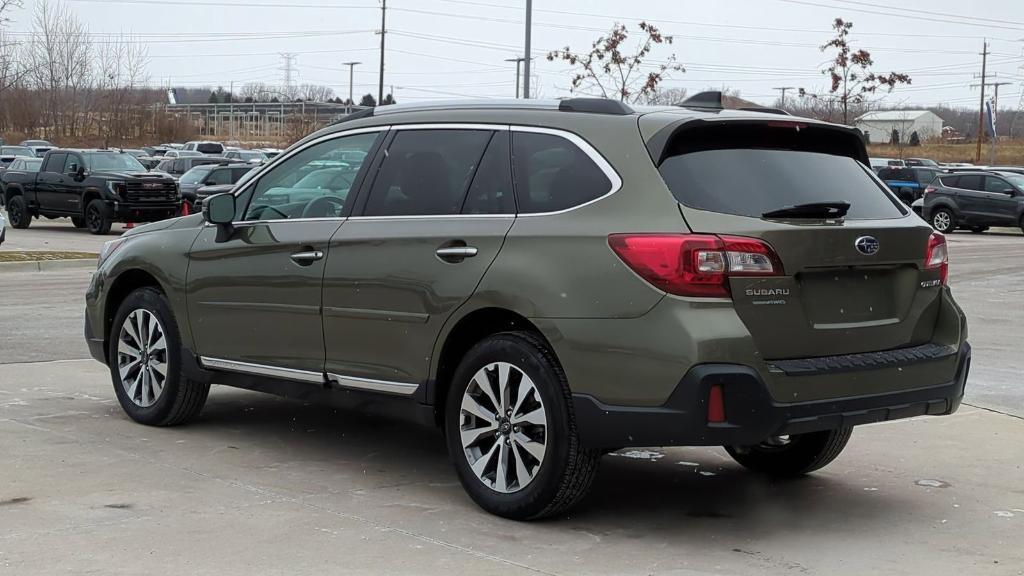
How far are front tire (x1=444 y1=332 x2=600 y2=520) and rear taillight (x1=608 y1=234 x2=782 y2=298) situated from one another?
0.62 m

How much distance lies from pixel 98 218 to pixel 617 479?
24.6m

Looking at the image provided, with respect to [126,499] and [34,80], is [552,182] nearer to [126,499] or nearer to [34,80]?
[126,499]

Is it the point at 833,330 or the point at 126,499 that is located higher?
the point at 833,330

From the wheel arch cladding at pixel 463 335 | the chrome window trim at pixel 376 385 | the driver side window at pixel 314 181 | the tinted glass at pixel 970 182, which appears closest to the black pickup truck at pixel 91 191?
the tinted glass at pixel 970 182

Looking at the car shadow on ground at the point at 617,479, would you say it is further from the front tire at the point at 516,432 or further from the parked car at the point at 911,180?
the parked car at the point at 911,180

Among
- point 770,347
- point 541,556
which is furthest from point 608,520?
point 770,347

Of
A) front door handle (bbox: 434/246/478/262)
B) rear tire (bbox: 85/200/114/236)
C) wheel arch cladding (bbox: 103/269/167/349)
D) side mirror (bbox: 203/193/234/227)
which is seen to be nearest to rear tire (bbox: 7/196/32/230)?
rear tire (bbox: 85/200/114/236)

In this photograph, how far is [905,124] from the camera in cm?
13162

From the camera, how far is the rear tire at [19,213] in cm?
3100

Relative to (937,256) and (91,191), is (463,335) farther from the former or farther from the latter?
(91,191)

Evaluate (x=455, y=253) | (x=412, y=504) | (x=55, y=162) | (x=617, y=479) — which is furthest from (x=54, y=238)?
(x=455, y=253)

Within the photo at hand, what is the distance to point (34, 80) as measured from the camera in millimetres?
80688

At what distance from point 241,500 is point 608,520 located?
5.44 feet

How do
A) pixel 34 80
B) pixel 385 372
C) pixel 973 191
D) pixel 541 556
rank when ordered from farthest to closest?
pixel 34 80, pixel 973 191, pixel 385 372, pixel 541 556
